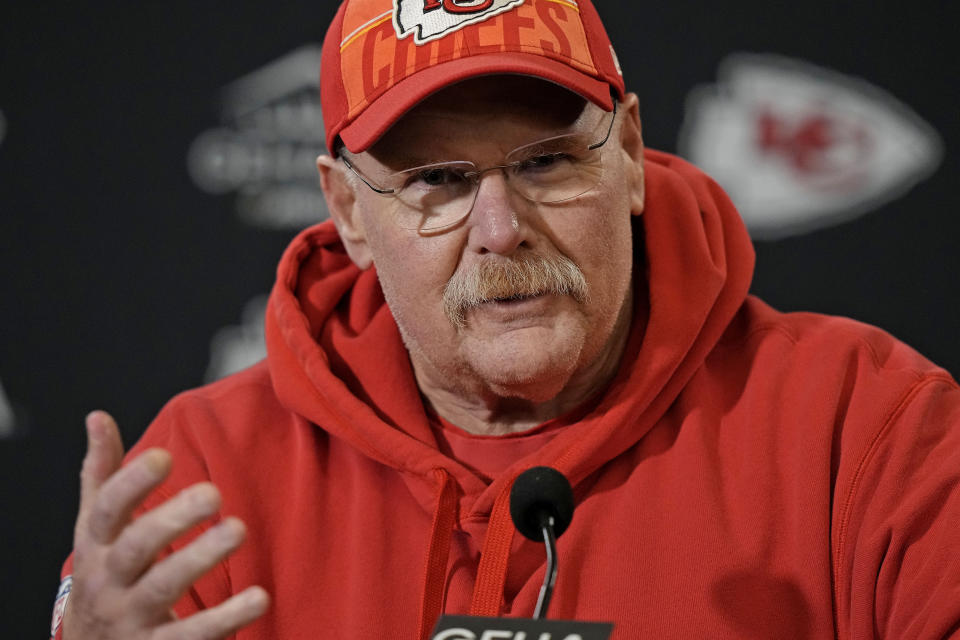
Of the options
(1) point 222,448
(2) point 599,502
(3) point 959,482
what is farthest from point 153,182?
(3) point 959,482

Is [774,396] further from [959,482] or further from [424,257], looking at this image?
[424,257]

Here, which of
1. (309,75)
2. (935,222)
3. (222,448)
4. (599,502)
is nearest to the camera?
(599,502)

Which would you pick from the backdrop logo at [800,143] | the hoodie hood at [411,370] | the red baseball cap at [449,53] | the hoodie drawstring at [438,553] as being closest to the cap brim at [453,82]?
the red baseball cap at [449,53]

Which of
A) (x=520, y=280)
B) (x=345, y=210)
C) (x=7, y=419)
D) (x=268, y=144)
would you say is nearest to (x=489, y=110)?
(x=520, y=280)

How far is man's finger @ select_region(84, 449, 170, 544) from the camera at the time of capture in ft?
2.62

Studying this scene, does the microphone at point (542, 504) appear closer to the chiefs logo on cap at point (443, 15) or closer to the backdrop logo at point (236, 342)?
the chiefs logo on cap at point (443, 15)

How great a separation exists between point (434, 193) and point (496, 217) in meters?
0.09

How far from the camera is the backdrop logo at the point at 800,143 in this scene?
165 centimetres

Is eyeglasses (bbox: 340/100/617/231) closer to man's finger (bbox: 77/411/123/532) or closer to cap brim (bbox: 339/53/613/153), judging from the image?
cap brim (bbox: 339/53/613/153)

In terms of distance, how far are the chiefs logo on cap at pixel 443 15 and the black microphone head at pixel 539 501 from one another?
526mm

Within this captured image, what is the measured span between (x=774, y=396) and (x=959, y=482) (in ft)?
0.78

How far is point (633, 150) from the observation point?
131cm

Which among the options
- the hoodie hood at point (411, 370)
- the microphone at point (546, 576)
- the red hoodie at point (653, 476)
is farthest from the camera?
the hoodie hood at point (411, 370)

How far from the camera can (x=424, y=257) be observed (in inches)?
46.5
